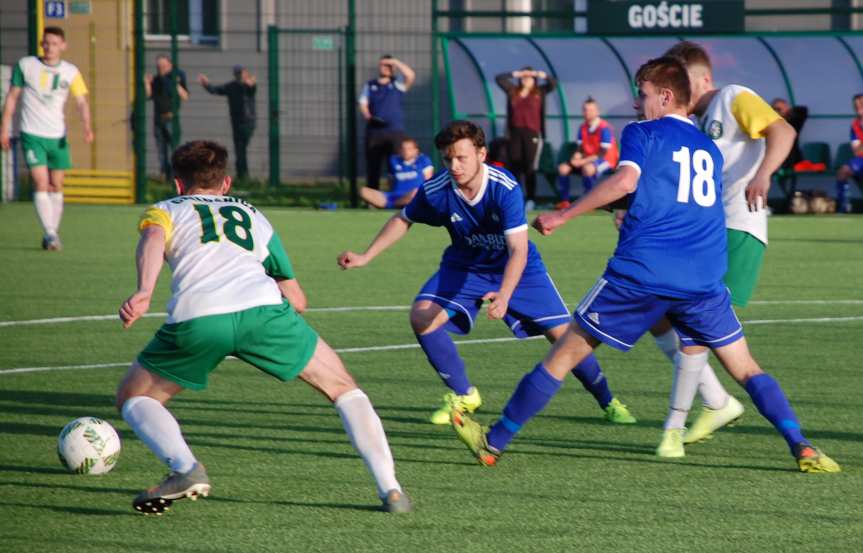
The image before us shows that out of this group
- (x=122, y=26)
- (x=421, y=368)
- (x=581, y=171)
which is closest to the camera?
(x=421, y=368)

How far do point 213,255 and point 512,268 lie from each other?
1.85 metres

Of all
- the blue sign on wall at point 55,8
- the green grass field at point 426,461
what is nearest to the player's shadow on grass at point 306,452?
the green grass field at point 426,461

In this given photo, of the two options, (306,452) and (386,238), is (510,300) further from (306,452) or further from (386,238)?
(306,452)

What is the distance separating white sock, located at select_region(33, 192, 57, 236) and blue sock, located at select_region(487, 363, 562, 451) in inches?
416

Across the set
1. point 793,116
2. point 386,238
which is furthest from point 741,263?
point 793,116

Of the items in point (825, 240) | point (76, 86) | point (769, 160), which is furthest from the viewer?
point (825, 240)

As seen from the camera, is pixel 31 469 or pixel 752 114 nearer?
pixel 31 469

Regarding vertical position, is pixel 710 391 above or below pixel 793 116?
below

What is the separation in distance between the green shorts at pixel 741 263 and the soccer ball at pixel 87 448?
284 cm

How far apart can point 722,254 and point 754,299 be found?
6.42 meters

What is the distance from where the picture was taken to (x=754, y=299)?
1247 cm

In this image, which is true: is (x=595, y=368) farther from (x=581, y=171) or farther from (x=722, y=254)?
(x=581, y=171)

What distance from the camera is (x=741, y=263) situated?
7023 millimetres

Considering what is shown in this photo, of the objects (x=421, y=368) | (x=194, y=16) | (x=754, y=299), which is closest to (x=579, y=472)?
(x=421, y=368)
